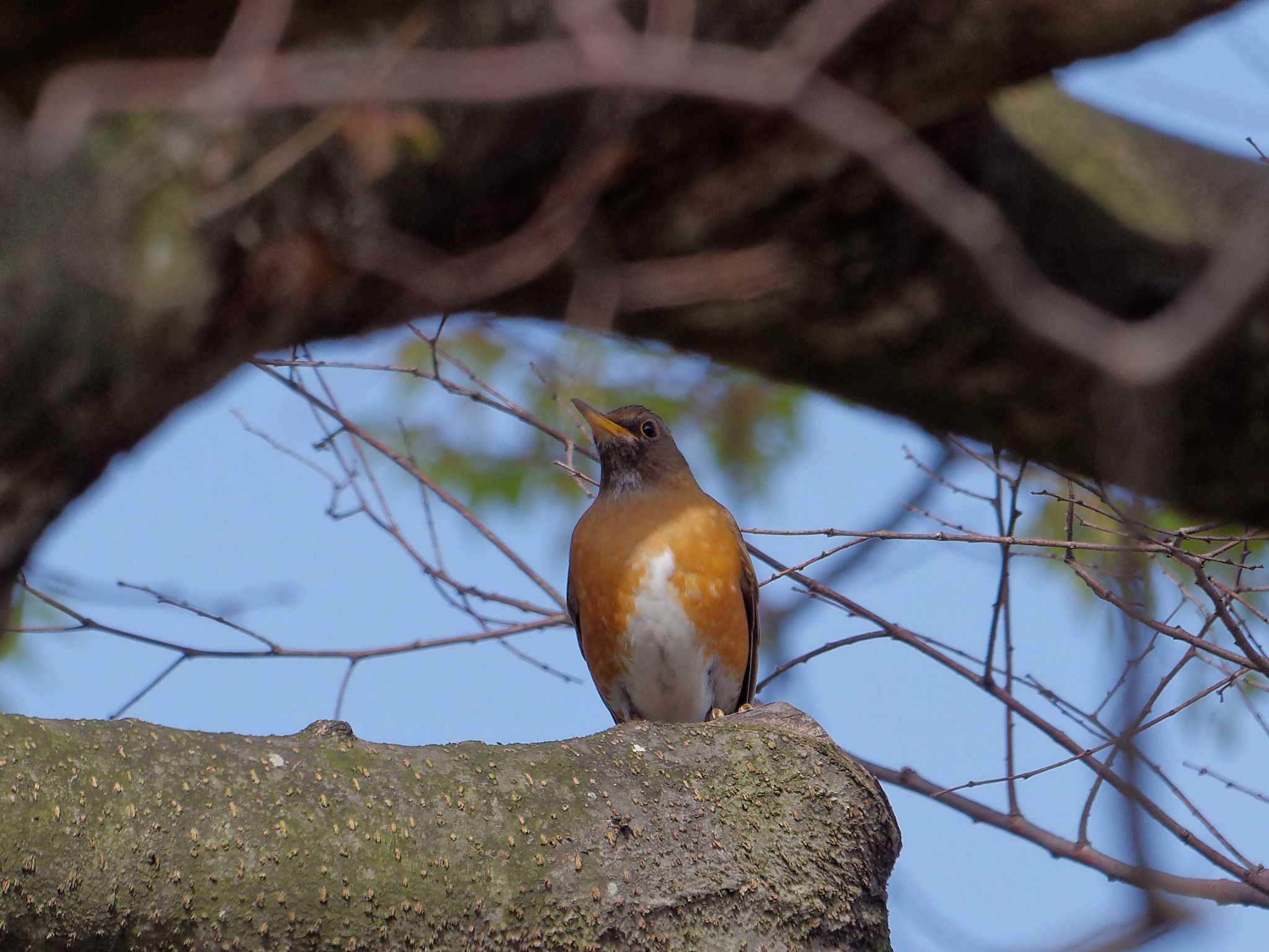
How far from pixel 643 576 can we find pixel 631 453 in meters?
0.79

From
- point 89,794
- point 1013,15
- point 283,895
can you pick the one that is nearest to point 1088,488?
point 1013,15

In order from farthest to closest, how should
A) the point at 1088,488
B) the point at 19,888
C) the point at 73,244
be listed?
the point at 1088,488 < the point at 19,888 < the point at 73,244

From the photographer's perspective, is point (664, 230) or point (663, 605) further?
point (663, 605)

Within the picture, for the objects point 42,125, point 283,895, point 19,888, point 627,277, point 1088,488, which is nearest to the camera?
point 42,125

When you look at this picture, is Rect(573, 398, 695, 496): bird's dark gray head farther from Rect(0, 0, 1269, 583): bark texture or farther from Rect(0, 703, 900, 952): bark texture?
Rect(0, 0, 1269, 583): bark texture

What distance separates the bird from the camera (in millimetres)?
5707

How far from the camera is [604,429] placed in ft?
20.2

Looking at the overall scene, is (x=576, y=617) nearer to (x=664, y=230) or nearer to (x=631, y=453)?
(x=631, y=453)

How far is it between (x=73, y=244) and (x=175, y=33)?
1.11 feet

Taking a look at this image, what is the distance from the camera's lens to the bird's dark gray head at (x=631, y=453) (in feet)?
20.4

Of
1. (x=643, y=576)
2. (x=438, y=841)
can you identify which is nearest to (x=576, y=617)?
(x=643, y=576)

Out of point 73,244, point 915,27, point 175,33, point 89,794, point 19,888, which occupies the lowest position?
point 19,888

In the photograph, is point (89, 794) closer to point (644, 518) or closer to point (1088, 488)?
point (1088, 488)

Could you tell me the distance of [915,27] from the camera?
91.7 inches
